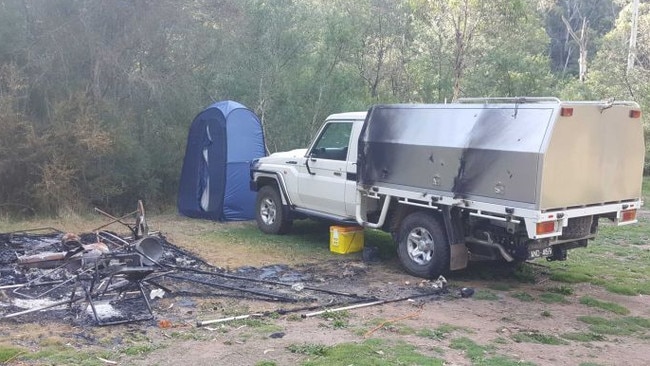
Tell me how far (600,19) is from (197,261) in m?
40.1

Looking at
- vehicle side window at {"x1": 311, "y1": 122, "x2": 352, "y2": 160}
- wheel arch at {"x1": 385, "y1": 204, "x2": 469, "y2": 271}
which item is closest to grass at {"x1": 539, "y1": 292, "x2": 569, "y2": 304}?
wheel arch at {"x1": 385, "y1": 204, "x2": 469, "y2": 271}

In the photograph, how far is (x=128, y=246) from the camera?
8344mm

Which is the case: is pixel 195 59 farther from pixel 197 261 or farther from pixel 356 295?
pixel 356 295

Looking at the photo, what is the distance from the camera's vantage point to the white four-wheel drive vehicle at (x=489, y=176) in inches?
301

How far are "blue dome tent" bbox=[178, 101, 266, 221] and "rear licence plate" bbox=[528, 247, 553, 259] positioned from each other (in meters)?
6.40

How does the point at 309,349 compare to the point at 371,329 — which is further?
the point at 371,329

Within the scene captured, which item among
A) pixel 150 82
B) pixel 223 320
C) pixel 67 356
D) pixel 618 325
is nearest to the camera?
pixel 67 356

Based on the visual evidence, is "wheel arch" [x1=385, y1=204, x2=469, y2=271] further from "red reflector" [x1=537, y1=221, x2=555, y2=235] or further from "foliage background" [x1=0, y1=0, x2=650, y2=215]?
"foliage background" [x1=0, y1=0, x2=650, y2=215]

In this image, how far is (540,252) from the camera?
27.0 feet

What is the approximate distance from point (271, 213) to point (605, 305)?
5.73m

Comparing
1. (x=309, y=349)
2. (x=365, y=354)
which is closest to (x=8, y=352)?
(x=309, y=349)

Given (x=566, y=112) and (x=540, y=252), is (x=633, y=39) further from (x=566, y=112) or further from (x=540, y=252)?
(x=566, y=112)

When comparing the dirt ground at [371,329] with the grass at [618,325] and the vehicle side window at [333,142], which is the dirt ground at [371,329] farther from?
the vehicle side window at [333,142]

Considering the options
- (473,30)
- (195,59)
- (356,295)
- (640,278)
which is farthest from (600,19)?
(356,295)
